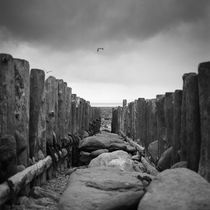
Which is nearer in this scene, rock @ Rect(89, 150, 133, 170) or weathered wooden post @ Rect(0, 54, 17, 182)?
weathered wooden post @ Rect(0, 54, 17, 182)

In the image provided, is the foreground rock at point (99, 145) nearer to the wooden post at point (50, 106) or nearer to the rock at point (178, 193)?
the wooden post at point (50, 106)

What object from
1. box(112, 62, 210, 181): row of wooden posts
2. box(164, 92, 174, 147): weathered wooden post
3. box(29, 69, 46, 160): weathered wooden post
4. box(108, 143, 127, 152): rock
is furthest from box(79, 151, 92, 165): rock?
box(112, 62, 210, 181): row of wooden posts

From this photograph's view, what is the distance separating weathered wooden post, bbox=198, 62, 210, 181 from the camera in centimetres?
335

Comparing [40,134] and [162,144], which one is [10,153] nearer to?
[40,134]

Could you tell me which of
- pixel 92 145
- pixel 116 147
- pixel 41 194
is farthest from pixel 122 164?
pixel 92 145

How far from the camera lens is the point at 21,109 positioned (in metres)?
4.61

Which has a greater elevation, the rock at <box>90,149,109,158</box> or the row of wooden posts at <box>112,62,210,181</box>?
the row of wooden posts at <box>112,62,210,181</box>

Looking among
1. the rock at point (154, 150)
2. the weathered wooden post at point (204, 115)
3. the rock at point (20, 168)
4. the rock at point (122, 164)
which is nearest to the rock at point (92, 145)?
the rock at point (154, 150)

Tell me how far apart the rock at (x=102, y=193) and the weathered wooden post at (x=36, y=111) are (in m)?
1.88

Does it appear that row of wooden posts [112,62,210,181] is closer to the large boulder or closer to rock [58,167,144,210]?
rock [58,167,144,210]

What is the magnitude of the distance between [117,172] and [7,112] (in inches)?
66.4

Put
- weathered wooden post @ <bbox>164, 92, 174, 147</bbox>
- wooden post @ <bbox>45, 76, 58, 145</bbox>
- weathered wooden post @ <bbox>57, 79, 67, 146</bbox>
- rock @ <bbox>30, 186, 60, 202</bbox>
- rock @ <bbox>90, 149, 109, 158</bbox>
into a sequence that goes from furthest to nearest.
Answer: rock @ <bbox>90, 149, 109, 158</bbox> < weathered wooden post @ <bbox>57, 79, 67, 146</bbox> < wooden post @ <bbox>45, 76, 58, 145</bbox> < weathered wooden post @ <bbox>164, 92, 174, 147</bbox> < rock @ <bbox>30, 186, 60, 202</bbox>

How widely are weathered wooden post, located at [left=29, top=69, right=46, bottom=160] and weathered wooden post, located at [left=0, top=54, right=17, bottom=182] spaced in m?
1.24

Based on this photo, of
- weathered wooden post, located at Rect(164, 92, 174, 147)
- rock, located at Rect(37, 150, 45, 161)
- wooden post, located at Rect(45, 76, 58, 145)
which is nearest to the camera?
weathered wooden post, located at Rect(164, 92, 174, 147)
